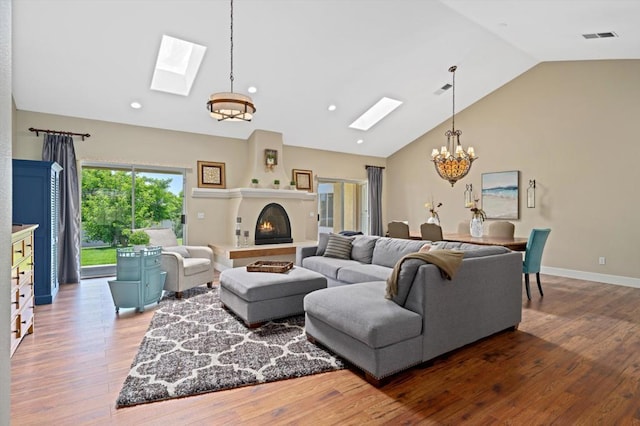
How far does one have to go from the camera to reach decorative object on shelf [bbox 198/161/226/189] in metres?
6.66

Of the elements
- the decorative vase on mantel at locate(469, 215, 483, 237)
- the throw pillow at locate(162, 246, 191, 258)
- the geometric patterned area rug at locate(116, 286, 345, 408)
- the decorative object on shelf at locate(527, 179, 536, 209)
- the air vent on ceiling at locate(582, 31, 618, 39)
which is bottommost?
the geometric patterned area rug at locate(116, 286, 345, 408)

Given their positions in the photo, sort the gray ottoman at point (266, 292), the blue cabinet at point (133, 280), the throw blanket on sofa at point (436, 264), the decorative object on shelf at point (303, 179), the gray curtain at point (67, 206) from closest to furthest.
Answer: the throw blanket on sofa at point (436, 264), the gray ottoman at point (266, 292), the blue cabinet at point (133, 280), the gray curtain at point (67, 206), the decorative object on shelf at point (303, 179)

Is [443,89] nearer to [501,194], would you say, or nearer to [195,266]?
[501,194]

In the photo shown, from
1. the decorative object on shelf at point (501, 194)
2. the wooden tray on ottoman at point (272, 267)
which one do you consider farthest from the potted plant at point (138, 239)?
the decorative object on shelf at point (501, 194)

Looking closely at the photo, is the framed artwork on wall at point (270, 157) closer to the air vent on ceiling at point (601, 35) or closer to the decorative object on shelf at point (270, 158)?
the decorative object on shelf at point (270, 158)

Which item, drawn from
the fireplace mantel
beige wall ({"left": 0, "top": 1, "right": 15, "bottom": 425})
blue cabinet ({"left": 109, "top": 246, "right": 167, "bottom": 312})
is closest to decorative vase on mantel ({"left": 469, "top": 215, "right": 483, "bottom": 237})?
the fireplace mantel

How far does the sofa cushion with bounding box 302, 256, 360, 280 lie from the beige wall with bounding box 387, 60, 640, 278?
4.17 metres

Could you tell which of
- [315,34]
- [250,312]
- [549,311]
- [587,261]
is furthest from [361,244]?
[587,261]

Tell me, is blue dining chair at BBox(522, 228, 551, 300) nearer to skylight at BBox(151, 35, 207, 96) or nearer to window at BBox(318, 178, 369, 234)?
window at BBox(318, 178, 369, 234)

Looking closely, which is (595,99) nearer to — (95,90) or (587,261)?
(587,261)

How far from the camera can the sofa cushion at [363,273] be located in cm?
384

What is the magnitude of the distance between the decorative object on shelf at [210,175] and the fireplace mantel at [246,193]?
0.41 ft

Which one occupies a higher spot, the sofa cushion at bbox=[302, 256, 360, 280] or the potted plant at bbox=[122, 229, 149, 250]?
the potted plant at bbox=[122, 229, 149, 250]

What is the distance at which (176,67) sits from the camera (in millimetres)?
5406
